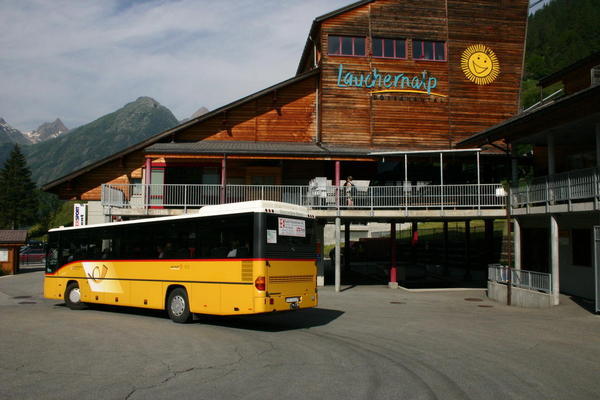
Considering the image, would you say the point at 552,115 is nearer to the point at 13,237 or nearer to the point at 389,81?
the point at 389,81

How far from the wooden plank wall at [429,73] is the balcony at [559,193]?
25.6ft

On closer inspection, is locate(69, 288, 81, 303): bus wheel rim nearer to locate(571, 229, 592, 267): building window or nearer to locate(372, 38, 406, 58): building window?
locate(571, 229, 592, 267): building window

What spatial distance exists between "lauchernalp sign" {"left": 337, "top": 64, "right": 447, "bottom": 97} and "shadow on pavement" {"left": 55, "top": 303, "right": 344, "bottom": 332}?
15.5 m

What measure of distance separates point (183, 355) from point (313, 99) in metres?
22.0

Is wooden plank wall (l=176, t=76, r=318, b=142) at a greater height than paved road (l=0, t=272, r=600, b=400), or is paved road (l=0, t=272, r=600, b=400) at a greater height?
wooden plank wall (l=176, t=76, r=318, b=142)

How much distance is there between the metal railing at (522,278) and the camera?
1884cm

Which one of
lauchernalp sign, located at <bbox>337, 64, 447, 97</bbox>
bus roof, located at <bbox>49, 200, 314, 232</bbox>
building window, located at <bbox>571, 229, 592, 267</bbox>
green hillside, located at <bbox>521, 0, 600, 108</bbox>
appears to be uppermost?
green hillside, located at <bbox>521, 0, 600, 108</bbox>

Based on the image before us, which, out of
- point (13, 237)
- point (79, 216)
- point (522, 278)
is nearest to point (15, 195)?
point (13, 237)

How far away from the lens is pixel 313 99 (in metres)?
30.0

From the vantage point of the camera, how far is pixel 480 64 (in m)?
30.6

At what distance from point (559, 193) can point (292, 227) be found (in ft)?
38.3

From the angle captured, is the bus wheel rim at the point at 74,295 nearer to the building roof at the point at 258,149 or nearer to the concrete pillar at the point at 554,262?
the building roof at the point at 258,149

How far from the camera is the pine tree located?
10762 cm

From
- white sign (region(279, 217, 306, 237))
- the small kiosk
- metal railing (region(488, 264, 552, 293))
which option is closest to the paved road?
metal railing (region(488, 264, 552, 293))
